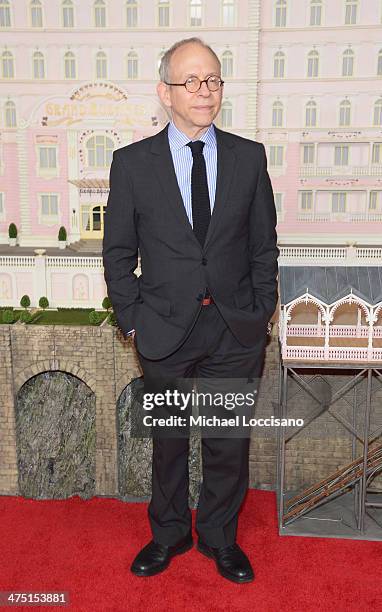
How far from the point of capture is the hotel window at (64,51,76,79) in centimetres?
1541

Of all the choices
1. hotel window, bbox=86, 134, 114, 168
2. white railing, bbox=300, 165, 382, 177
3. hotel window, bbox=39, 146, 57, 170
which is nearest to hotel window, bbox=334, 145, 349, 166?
white railing, bbox=300, 165, 382, 177

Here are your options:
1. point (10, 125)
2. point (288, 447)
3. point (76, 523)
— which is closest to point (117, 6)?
point (10, 125)

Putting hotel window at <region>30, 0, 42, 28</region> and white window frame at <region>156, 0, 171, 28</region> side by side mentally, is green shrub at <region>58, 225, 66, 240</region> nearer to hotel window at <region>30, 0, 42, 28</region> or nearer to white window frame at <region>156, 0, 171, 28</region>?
hotel window at <region>30, 0, 42, 28</region>

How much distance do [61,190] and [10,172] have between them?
1.35 metres

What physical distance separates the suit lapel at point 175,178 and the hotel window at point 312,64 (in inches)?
450

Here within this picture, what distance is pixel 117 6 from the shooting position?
13.9m

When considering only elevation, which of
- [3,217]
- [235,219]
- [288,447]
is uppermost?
[235,219]

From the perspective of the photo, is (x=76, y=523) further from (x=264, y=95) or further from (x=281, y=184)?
(x=264, y=95)

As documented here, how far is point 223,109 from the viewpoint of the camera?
633 inches

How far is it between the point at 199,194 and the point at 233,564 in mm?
3476

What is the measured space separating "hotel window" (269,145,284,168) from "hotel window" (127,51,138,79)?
398cm

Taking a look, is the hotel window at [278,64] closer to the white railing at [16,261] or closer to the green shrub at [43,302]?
the white railing at [16,261]

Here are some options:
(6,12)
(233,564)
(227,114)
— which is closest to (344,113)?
(227,114)

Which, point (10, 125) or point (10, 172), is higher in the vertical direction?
point (10, 125)
